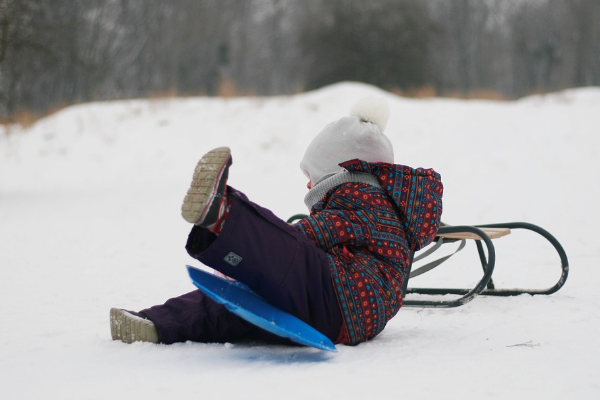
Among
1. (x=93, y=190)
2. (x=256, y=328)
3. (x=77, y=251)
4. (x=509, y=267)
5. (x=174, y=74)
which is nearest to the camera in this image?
(x=256, y=328)

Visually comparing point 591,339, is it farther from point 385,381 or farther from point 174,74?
point 174,74

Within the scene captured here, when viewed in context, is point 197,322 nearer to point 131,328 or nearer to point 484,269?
point 131,328

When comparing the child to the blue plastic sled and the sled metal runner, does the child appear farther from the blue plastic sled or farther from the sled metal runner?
the sled metal runner

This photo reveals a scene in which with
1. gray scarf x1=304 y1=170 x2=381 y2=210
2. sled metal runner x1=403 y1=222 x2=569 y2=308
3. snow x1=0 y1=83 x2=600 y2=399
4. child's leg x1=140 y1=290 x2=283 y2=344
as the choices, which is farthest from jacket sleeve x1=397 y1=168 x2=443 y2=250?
child's leg x1=140 y1=290 x2=283 y2=344

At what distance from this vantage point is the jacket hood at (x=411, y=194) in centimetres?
247

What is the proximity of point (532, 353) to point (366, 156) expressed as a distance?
0.92 meters

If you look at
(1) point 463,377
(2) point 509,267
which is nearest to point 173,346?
(1) point 463,377

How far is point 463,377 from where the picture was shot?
1.98 m

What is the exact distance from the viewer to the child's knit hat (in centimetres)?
256

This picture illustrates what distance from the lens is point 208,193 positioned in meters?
1.91

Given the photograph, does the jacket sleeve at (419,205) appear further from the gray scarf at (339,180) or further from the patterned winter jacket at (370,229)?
the gray scarf at (339,180)

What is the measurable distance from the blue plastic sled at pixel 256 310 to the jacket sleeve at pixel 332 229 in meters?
0.30

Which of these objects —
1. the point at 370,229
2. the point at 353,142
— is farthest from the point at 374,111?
the point at 370,229

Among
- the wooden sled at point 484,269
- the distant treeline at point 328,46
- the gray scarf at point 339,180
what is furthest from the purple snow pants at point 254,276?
the distant treeline at point 328,46
